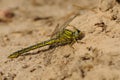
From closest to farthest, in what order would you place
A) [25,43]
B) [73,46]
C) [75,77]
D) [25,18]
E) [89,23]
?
[75,77] < [73,46] < [89,23] < [25,43] < [25,18]

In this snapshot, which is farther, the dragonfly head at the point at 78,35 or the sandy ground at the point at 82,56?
the dragonfly head at the point at 78,35

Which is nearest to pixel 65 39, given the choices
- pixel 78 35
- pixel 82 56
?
pixel 78 35

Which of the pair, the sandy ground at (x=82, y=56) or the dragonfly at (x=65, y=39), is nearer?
the sandy ground at (x=82, y=56)

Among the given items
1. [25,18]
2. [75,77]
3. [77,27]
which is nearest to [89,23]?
[77,27]

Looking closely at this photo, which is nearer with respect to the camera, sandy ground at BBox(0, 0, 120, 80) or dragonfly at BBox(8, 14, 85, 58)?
sandy ground at BBox(0, 0, 120, 80)

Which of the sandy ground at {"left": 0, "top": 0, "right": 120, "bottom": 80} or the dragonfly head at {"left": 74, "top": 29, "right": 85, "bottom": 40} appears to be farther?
the dragonfly head at {"left": 74, "top": 29, "right": 85, "bottom": 40}

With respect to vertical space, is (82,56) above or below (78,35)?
below

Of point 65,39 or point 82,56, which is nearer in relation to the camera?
point 82,56

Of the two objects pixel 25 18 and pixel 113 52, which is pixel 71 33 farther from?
pixel 25 18

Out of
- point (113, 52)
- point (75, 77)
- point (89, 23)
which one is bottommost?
point (75, 77)

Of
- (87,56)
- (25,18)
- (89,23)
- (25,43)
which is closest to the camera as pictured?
(87,56)

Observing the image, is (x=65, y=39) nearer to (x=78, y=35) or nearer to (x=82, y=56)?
(x=78, y=35)
